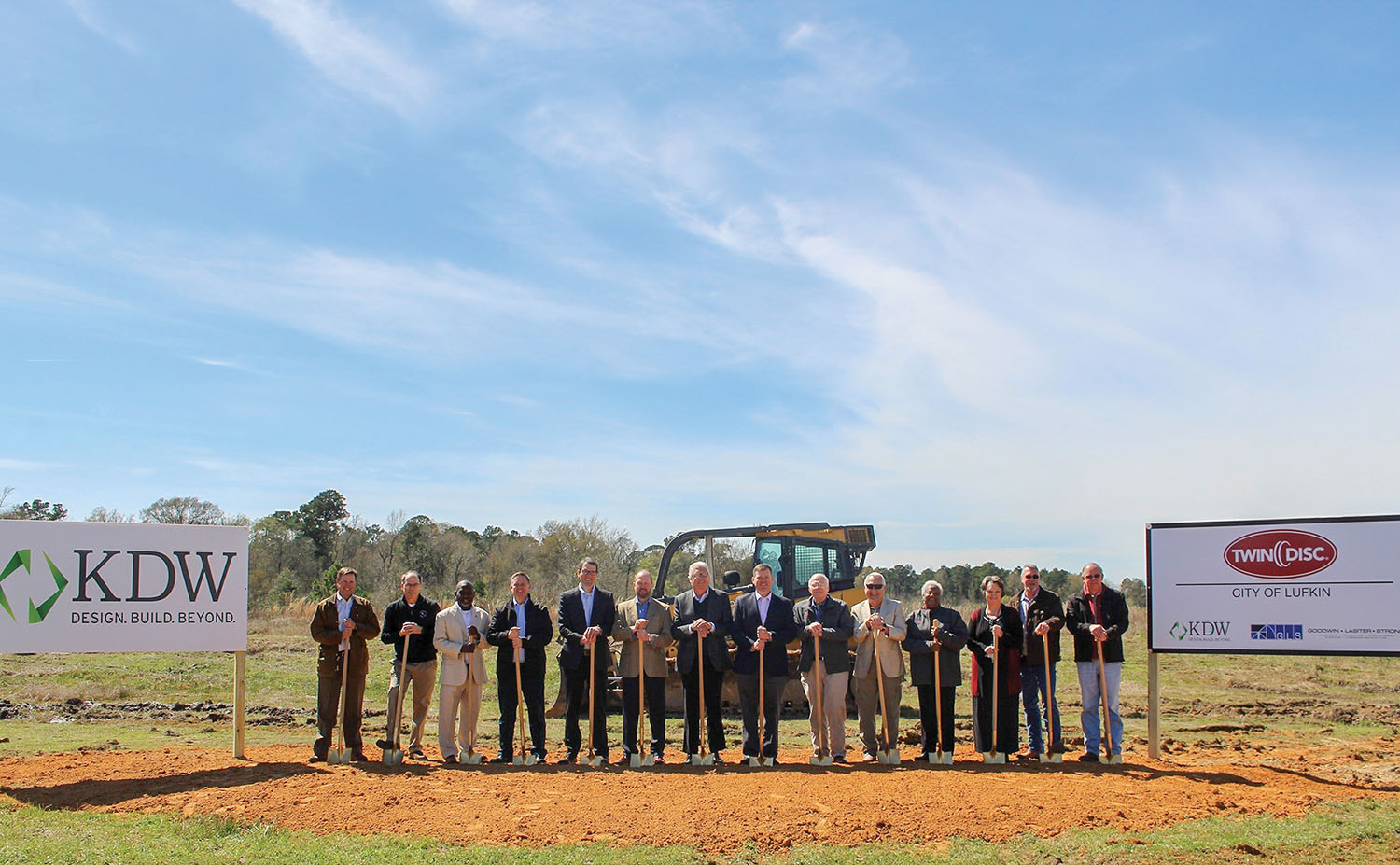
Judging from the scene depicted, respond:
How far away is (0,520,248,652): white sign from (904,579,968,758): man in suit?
6.63m

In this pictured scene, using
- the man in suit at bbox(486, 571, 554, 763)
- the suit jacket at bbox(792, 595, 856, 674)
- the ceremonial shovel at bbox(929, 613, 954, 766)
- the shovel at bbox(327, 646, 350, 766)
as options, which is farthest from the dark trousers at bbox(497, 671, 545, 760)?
the ceremonial shovel at bbox(929, 613, 954, 766)

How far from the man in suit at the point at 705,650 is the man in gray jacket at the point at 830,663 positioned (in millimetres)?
758

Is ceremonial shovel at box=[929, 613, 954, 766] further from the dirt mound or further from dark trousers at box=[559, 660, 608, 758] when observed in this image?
dark trousers at box=[559, 660, 608, 758]

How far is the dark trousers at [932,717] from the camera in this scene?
9805mm

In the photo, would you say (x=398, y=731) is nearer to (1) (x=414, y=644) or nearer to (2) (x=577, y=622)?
(1) (x=414, y=644)

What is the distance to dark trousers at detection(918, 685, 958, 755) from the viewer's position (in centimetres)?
980

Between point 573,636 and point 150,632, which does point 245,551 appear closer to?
point 150,632

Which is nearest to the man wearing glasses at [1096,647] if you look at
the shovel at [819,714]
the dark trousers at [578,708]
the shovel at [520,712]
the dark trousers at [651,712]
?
the shovel at [819,714]

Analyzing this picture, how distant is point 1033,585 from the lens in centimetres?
990

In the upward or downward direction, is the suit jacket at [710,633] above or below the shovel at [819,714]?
above

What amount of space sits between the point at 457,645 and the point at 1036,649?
545 centimetres

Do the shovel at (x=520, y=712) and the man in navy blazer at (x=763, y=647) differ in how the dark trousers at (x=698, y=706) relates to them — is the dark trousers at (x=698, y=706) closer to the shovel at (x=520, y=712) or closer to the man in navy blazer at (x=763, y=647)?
the man in navy blazer at (x=763, y=647)

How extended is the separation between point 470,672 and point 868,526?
307 inches

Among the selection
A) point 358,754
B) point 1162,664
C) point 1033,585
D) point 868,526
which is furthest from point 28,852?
point 1162,664
